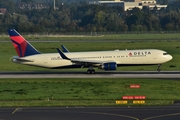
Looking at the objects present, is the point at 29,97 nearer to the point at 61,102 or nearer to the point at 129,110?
the point at 61,102

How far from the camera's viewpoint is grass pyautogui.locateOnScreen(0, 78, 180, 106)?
50.0 meters

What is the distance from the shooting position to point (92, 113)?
43.7m

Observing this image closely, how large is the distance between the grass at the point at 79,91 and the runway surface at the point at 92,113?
8.94ft

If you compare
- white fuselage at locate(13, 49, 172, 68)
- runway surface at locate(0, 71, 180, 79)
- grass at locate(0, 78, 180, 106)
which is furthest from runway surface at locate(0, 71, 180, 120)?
white fuselage at locate(13, 49, 172, 68)

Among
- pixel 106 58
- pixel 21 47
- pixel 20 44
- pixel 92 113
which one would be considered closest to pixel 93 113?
pixel 92 113

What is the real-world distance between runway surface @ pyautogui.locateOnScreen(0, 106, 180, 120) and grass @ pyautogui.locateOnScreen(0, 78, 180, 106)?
8.94ft

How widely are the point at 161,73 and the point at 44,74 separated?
15.1 metres

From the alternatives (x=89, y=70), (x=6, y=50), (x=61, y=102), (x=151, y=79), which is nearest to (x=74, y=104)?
(x=61, y=102)

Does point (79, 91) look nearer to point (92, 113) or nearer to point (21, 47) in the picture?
point (92, 113)

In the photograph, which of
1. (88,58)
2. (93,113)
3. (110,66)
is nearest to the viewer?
(93,113)

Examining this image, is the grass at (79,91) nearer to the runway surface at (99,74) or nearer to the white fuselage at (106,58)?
the runway surface at (99,74)

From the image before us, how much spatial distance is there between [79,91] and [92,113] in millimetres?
12478

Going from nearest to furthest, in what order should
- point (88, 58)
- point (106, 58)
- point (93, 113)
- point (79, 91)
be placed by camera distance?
1. point (93, 113)
2. point (79, 91)
3. point (106, 58)
4. point (88, 58)

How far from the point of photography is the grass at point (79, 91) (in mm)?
49950
